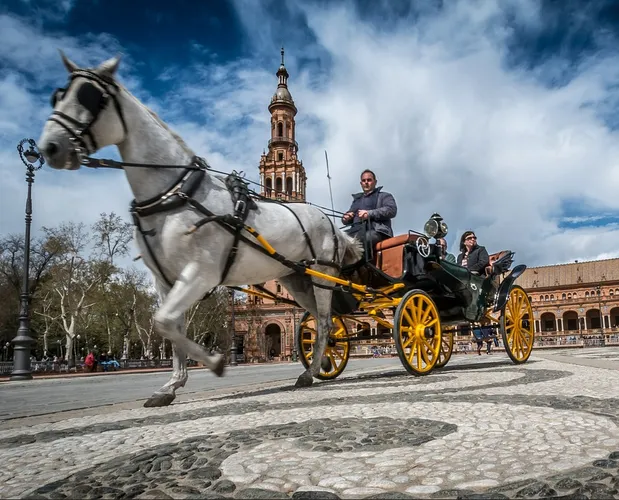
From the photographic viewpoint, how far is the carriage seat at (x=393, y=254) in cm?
683

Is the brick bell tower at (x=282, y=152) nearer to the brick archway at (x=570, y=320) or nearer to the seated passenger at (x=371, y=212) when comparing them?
the brick archway at (x=570, y=320)

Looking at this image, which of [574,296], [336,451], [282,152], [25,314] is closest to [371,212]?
[336,451]

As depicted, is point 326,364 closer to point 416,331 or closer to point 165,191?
point 416,331

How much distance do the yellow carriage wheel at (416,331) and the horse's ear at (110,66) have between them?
398 cm

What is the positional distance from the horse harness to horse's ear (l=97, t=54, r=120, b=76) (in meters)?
0.06

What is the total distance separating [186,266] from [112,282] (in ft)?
125

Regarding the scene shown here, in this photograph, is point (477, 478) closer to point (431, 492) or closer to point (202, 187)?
point (431, 492)

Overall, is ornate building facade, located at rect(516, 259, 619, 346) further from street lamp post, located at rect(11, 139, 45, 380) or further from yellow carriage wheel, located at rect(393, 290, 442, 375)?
yellow carriage wheel, located at rect(393, 290, 442, 375)

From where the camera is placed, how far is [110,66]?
4262 mm

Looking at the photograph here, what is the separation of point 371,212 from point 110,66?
371 cm

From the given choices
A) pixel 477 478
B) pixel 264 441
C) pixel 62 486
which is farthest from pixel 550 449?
pixel 62 486

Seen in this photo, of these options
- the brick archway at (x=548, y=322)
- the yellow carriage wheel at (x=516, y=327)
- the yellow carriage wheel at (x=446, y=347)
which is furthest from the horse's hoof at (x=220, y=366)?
the brick archway at (x=548, y=322)

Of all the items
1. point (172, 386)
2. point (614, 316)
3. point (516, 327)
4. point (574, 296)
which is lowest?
point (172, 386)

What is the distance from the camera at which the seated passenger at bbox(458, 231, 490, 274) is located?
A: 29.3 ft
